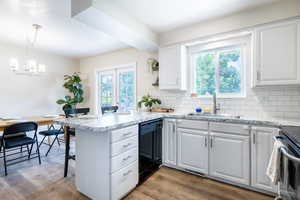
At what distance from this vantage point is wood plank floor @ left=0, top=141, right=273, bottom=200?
1.82 m

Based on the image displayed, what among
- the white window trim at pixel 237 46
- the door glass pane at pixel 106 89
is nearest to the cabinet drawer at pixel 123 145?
the white window trim at pixel 237 46

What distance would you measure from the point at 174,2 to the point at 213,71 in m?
1.38

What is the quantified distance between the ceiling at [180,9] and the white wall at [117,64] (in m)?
1.09

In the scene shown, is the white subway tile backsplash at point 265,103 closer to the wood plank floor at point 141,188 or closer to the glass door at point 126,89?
the wood plank floor at point 141,188

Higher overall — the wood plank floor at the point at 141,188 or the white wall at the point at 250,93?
the white wall at the point at 250,93

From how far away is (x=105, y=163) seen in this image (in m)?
1.60

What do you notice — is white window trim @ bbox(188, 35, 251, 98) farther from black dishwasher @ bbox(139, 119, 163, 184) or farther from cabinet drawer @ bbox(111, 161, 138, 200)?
cabinet drawer @ bbox(111, 161, 138, 200)

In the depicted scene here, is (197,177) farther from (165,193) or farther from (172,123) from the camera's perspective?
(172,123)

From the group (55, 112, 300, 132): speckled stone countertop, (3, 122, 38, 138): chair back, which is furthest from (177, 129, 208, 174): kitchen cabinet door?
(3, 122, 38, 138): chair back

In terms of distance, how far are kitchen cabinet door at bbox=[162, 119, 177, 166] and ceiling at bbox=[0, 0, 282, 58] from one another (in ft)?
5.53

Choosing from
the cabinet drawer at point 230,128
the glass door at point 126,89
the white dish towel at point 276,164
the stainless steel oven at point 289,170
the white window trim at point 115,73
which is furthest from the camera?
the glass door at point 126,89

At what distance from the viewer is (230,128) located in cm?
203

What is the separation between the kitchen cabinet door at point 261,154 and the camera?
180cm

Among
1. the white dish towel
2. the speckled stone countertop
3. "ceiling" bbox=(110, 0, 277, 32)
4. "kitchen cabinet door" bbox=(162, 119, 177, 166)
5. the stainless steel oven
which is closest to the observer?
the stainless steel oven
